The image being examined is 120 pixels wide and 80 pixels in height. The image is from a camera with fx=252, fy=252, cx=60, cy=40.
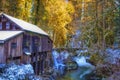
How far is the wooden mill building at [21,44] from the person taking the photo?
2332 centimetres

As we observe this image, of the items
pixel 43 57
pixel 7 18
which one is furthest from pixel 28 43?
pixel 43 57

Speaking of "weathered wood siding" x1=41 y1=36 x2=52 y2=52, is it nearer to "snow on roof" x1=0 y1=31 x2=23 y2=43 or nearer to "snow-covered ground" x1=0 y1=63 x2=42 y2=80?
"snow on roof" x1=0 y1=31 x2=23 y2=43

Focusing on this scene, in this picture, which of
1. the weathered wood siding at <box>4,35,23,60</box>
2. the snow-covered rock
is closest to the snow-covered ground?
the snow-covered rock

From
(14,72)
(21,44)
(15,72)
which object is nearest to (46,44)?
(21,44)

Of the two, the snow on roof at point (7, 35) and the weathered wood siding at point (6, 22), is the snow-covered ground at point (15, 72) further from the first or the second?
the weathered wood siding at point (6, 22)

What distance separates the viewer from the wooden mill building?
76.5 ft

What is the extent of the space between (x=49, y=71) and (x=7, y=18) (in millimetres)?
8747

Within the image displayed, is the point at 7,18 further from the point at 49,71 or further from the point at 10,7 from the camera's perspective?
the point at 10,7

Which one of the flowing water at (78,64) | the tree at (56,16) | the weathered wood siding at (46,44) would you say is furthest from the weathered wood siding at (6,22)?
the tree at (56,16)

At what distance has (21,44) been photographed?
25906mm

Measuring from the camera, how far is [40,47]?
32.4 m

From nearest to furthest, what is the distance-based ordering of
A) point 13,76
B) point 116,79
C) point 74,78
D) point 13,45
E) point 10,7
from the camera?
point 116,79
point 13,76
point 13,45
point 74,78
point 10,7

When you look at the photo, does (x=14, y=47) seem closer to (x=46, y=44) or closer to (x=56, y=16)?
(x=46, y=44)

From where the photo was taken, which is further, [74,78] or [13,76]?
[74,78]
